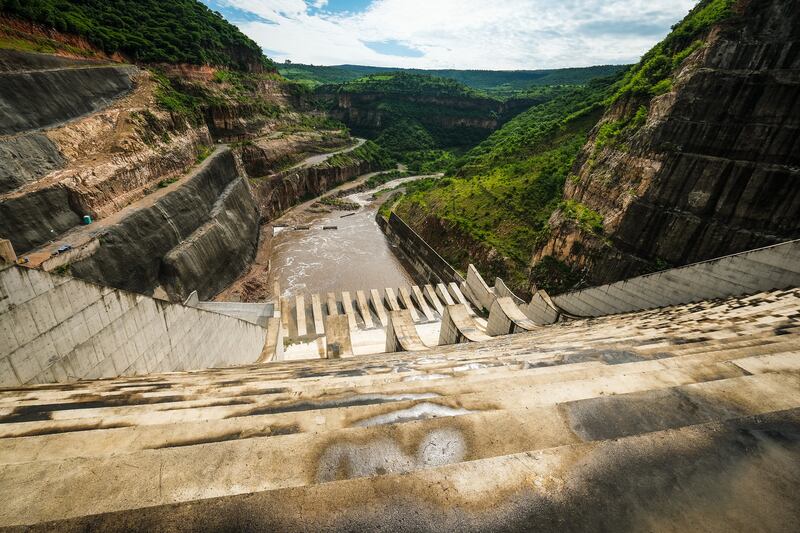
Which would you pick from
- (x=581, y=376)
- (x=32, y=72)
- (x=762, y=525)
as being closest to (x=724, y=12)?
(x=581, y=376)

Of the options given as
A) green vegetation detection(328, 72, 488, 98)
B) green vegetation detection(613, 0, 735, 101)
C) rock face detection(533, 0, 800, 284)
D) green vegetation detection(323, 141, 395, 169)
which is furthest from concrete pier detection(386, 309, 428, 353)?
green vegetation detection(328, 72, 488, 98)

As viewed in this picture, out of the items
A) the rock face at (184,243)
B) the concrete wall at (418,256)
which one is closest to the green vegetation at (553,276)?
the concrete wall at (418,256)

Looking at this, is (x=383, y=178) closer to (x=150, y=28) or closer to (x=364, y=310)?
(x=150, y=28)

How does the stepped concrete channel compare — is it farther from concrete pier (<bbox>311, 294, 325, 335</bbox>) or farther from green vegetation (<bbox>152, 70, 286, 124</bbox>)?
green vegetation (<bbox>152, 70, 286, 124</bbox>)

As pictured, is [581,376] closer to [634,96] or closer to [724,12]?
[724,12]

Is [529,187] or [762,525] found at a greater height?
[762,525]

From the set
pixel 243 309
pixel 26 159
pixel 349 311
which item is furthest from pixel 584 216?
pixel 26 159

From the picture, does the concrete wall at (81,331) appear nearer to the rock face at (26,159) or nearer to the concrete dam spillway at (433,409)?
the concrete dam spillway at (433,409)
